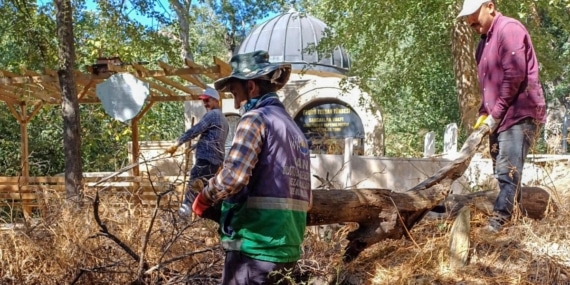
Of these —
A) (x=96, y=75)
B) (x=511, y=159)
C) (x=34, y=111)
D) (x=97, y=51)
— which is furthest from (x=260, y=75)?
(x=97, y=51)

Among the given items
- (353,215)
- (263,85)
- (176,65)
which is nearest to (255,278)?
(263,85)

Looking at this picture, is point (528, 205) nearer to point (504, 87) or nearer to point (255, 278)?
point (504, 87)

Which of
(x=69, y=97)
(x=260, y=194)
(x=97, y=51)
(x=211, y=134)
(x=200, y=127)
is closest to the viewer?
(x=260, y=194)

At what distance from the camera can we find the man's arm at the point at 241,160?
2746 mm

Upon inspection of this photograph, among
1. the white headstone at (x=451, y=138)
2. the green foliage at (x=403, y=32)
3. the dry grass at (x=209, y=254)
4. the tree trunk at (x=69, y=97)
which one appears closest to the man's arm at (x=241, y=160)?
the dry grass at (x=209, y=254)

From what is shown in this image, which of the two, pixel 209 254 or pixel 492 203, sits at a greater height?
pixel 492 203

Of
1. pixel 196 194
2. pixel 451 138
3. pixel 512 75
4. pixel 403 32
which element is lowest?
pixel 196 194

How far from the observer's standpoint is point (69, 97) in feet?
26.1

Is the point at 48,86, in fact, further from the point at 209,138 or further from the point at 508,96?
the point at 508,96

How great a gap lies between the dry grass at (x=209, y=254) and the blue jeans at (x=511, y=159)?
0.17m

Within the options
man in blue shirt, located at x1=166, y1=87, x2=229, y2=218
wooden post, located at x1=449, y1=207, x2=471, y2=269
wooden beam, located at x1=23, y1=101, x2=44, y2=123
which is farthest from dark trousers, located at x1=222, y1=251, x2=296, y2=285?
wooden beam, located at x1=23, y1=101, x2=44, y2=123

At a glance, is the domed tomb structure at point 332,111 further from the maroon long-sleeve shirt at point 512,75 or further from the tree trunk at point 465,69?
the maroon long-sleeve shirt at point 512,75

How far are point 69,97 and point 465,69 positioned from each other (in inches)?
295

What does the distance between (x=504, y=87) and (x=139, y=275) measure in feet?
9.33
